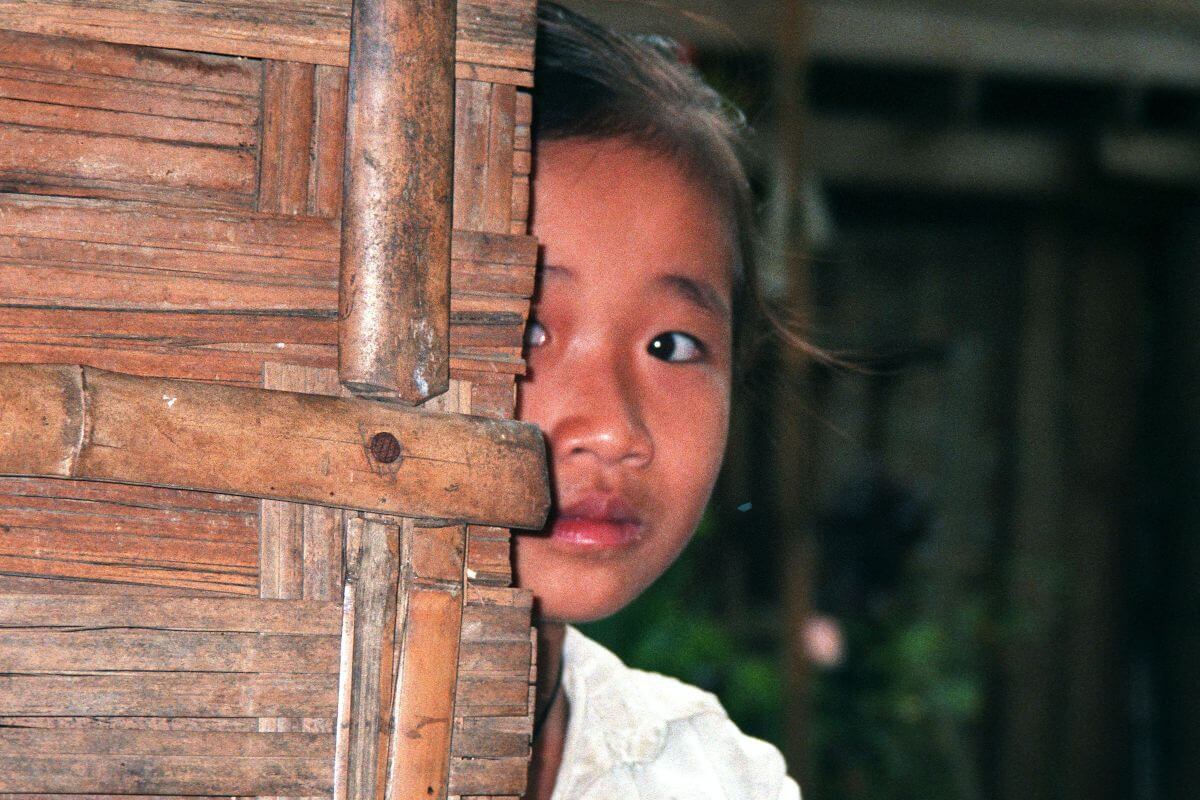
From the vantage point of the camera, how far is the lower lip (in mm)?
993

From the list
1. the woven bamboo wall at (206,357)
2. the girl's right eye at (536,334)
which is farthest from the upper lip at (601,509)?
the woven bamboo wall at (206,357)

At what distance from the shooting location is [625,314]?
997mm

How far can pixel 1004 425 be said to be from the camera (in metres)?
3.54

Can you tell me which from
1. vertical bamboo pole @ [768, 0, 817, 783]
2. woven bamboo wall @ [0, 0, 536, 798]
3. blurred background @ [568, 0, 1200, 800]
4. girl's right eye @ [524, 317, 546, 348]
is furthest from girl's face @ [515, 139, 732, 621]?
blurred background @ [568, 0, 1200, 800]

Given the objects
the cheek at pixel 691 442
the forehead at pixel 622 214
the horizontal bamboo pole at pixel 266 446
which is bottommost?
the cheek at pixel 691 442

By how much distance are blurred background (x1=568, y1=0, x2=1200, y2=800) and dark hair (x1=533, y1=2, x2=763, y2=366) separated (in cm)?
171

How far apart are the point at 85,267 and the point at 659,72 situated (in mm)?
641

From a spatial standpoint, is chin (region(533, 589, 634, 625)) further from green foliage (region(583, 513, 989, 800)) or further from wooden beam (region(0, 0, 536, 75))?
green foliage (region(583, 513, 989, 800))

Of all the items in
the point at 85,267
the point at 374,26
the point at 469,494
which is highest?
the point at 374,26

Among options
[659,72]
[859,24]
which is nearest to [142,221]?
[659,72]

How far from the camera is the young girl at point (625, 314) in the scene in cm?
98

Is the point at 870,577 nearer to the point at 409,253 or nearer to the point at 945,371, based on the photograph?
the point at 945,371

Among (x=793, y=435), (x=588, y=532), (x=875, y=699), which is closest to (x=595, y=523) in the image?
(x=588, y=532)

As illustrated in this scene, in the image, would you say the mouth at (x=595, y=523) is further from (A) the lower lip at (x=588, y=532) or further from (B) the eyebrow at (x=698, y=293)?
(B) the eyebrow at (x=698, y=293)
